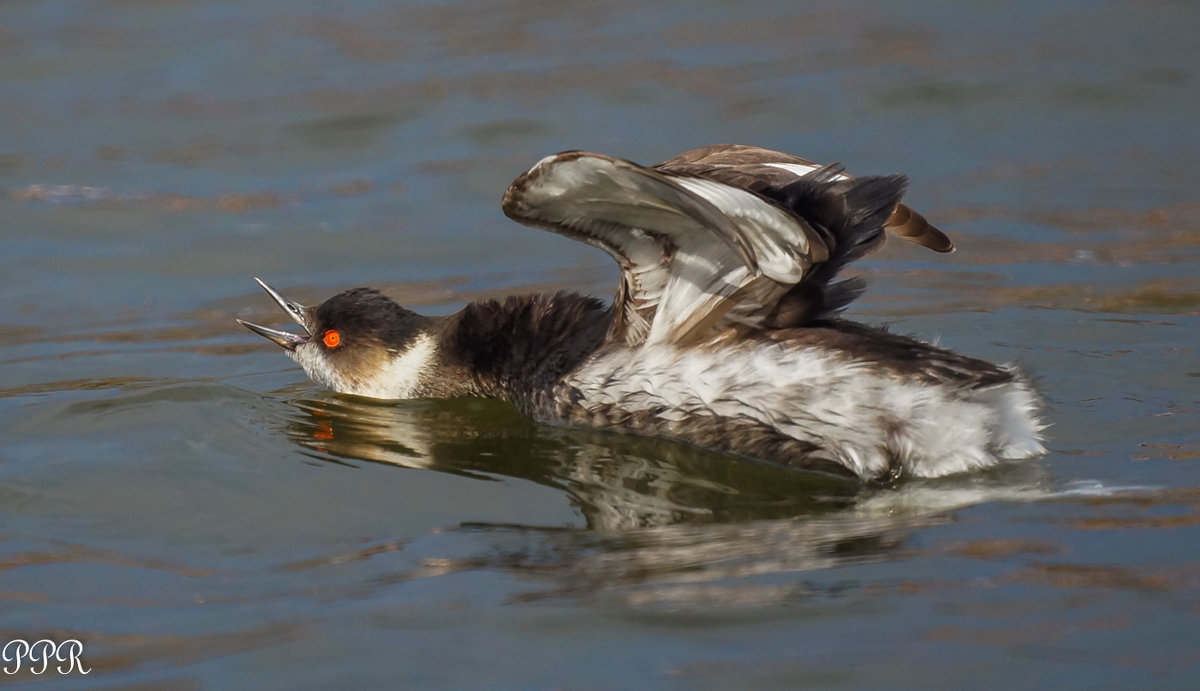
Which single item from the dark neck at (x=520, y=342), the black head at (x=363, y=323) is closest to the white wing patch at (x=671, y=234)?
the dark neck at (x=520, y=342)

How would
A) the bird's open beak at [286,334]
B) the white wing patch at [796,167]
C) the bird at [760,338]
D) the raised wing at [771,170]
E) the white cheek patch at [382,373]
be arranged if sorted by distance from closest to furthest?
the bird at [760,338]
the raised wing at [771,170]
the white wing patch at [796,167]
the white cheek patch at [382,373]
the bird's open beak at [286,334]

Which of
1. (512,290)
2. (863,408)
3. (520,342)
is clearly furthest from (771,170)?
(512,290)

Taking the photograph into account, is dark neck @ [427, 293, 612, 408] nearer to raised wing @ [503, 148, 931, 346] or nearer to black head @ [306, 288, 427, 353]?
black head @ [306, 288, 427, 353]

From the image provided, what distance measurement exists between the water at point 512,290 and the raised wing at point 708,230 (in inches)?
24.2

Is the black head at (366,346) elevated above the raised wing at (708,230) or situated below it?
below

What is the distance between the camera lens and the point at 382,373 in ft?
24.1

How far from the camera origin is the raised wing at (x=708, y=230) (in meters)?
5.17

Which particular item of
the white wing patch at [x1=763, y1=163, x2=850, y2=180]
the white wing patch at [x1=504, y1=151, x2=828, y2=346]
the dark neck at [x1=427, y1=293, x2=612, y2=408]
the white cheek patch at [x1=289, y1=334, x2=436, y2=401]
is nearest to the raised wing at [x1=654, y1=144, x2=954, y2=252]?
the white wing patch at [x1=763, y1=163, x2=850, y2=180]

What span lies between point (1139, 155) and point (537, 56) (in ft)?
15.3

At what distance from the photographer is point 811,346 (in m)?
5.68

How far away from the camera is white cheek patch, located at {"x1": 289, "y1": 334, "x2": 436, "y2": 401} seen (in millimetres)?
7242

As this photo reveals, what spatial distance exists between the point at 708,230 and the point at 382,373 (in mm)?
2344

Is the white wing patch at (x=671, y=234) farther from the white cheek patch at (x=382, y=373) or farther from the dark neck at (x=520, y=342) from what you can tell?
the white cheek patch at (x=382, y=373)

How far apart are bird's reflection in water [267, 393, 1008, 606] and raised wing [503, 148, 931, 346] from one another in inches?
21.0
